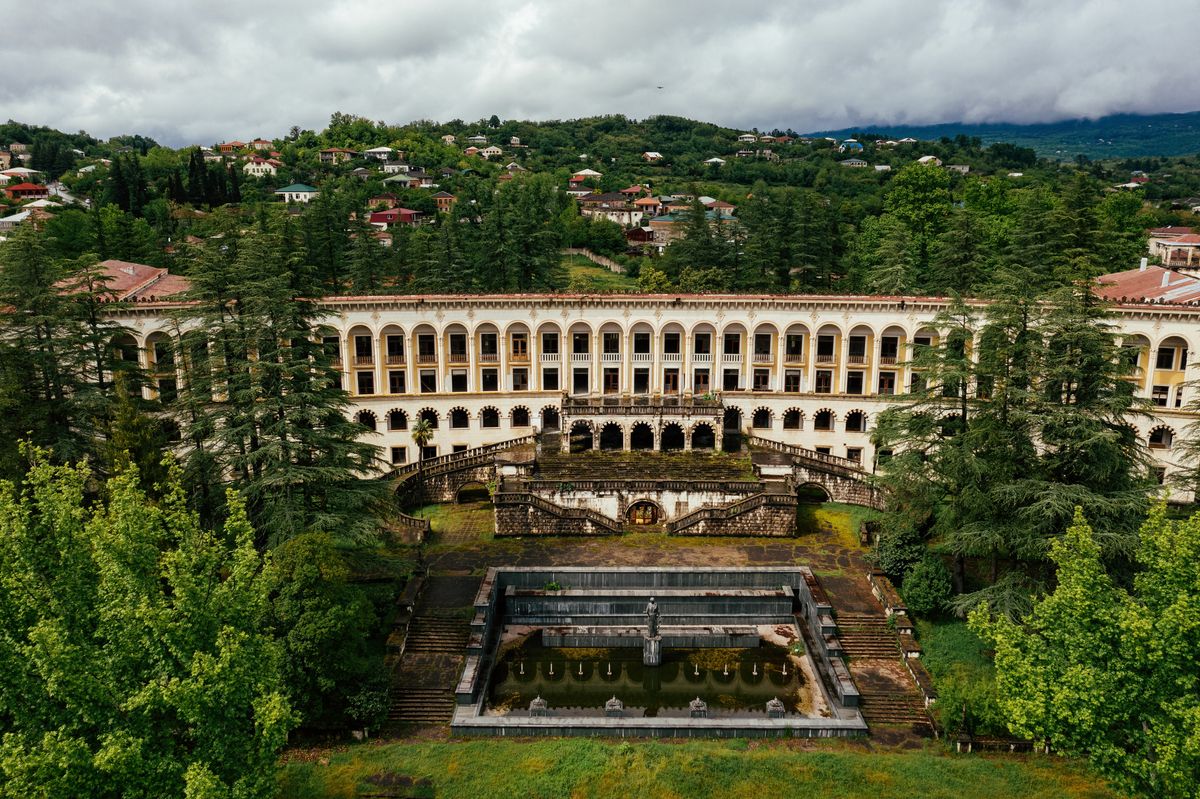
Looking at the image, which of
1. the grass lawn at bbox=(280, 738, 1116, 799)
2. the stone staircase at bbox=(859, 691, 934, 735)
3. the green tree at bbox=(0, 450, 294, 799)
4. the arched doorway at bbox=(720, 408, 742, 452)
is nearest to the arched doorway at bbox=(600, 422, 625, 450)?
the arched doorway at bbox=(720, 408, 742, 452)

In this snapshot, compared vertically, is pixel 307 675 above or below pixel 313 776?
above

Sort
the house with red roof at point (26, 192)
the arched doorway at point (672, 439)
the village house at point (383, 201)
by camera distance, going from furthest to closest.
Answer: the village house at point (383, 201), the house with red roof at point (26, 192), the arched doorway at point (672, 439)

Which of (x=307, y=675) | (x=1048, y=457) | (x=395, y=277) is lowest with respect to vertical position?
(x=307, y=675)

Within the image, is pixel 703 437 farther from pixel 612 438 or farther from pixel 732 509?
pixel 732 509

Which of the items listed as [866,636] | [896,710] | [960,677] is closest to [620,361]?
[866,636]

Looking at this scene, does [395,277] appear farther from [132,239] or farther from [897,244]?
[897,244]

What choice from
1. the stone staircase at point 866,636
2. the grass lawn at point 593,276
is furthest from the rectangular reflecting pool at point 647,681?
the grass lawn at point 593,276

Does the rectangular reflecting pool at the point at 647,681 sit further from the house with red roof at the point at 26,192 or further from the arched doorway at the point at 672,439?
the house with red roof at the point at 26,192

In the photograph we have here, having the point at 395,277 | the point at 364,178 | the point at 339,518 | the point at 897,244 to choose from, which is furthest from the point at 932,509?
the point at 364,178
